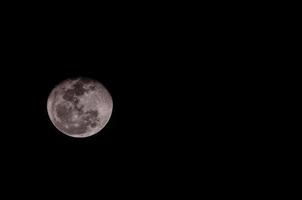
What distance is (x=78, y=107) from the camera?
649 cm

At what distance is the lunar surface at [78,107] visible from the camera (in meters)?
6.51

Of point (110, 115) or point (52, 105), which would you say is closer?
point (52, 105)

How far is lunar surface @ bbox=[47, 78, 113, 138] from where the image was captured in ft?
21.4

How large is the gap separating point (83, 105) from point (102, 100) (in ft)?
1.37

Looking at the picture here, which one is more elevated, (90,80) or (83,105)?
(90,80)

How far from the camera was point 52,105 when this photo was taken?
264 inches

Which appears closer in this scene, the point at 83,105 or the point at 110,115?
the point at 83,105

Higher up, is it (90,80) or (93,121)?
(90,80)

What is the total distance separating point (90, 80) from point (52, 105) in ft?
2.65

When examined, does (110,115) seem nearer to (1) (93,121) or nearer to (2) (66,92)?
(1) (93,121)

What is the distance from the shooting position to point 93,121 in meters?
6.71

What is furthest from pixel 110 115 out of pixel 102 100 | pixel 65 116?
pixel 65 116

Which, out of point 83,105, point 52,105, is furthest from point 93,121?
point 52,105

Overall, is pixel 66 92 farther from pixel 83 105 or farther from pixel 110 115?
pixel 110 115
